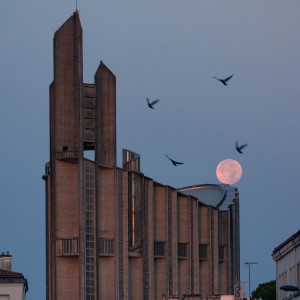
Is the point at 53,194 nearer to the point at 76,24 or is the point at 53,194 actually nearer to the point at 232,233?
the point at 76,24

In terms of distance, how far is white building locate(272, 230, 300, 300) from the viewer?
480ft

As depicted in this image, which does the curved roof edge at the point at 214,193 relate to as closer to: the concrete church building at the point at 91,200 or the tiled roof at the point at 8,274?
the tiled roof at the point at 8,274

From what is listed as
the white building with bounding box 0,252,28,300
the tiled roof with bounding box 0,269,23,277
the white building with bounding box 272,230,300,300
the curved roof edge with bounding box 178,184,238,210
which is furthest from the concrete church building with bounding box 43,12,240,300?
the curved roof edge with bounding box 178,184,238,210

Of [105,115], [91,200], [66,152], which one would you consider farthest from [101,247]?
[105,115]

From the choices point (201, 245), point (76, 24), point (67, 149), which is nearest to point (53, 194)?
point (67, 149)

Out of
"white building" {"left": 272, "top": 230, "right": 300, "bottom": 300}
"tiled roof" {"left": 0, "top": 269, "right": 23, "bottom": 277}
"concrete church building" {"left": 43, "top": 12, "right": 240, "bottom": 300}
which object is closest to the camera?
"concrete church building" {"left": 43, "top": 12, "right": 240, "bottom": 300}

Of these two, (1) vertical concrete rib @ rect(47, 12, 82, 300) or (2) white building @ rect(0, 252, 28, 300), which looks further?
(2) white building @ rect(0, 252, 28, 300)

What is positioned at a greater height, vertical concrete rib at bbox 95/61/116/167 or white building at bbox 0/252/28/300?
vertical concrete rib at bbox 95/61/116/167

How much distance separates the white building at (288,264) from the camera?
→ 14638 centimetres

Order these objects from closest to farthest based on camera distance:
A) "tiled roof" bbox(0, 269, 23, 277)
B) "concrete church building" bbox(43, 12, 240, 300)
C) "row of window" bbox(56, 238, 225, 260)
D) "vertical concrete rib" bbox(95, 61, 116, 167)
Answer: "row of window" bbox(56, 238, 225, 260)
"concrete church building" bbox(43, 12, 240, 300)
"vertical concrete rib" bbox(95, 61, 116, 167)
"tiled roof" bbox(0, 269, 23, 277)

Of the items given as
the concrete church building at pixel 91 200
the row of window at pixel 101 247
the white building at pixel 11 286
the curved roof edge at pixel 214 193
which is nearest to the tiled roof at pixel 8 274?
the white building at pixel 11 286

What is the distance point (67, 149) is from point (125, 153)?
824 centimetres

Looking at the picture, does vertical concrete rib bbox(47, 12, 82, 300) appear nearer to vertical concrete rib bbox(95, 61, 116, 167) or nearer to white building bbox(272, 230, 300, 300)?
vertical concrete rib bbox(95, 61, 116, 167)

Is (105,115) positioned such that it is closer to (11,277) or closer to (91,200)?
(91,200)
